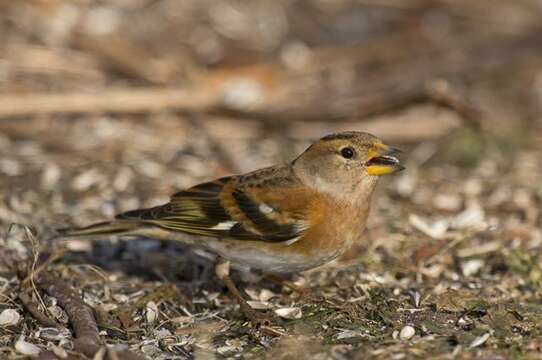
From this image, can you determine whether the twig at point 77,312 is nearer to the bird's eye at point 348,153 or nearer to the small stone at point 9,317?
the small stone at point 9,317

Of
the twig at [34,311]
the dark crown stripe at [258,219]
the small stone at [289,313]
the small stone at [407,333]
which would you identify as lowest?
the twig at [34,311]

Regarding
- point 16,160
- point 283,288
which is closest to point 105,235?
point 283,288

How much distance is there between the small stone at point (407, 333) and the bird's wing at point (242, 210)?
0.70 m

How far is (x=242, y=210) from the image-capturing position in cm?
465

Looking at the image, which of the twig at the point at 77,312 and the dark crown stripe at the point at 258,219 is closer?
the twig at the point at 77,312

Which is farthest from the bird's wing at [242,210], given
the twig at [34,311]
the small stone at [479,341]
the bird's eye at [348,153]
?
the small stone at [479,341]

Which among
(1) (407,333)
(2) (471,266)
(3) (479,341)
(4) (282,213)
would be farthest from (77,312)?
(2) (471,266)

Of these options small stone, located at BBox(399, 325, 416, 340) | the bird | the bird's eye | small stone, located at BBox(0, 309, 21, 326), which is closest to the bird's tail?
the bird

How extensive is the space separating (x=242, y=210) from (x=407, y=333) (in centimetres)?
107

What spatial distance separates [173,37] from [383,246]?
4207 millimetres

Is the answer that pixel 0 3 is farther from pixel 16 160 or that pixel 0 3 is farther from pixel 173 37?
pixel 16 160

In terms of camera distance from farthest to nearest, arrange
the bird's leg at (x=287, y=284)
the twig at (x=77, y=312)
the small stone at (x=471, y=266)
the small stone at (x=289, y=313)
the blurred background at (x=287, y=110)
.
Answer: the blurred background at (x=287, y=110) → the small stone at (x=471, y=266) → the bird's leg at (x=287, y=284) → the small stone at (x=289, y=313) → the twig at (x=77, y=312)

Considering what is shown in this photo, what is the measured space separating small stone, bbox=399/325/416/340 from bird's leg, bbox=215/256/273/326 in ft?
2.00

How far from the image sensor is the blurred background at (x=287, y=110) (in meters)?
5.58
